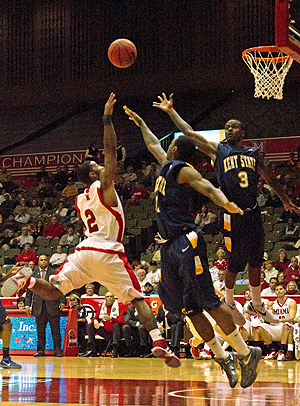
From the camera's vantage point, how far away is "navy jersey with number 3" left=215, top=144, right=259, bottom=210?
267 inches

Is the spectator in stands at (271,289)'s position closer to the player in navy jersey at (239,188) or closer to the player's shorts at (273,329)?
the player's shorts at (273,329)

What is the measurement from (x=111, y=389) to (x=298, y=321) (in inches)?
232

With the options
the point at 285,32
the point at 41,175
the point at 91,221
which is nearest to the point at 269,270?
the point at 285,32

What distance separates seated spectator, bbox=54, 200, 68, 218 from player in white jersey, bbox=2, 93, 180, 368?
12.6m

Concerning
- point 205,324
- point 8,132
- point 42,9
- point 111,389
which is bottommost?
point 111,389

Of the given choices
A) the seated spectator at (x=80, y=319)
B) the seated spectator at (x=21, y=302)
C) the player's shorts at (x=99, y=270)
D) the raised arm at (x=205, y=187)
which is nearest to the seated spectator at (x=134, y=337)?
the seated spectator at (x=80, y=319)

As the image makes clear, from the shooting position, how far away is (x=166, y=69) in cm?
1869

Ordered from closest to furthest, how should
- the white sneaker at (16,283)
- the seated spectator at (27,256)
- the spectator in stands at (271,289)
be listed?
1. the white sneaker at (16,283)
2. the spectator in stands at (271,289)
3. the seated spectator at (27,256)

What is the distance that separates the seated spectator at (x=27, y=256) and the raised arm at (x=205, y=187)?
1091 centimetres

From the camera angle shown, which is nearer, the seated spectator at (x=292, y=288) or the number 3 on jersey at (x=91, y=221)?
the number 3 on jersey at (x=91, y=221)

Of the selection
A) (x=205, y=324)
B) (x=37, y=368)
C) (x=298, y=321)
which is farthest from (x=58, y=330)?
(x=205, y=324)

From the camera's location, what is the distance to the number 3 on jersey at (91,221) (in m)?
6.70

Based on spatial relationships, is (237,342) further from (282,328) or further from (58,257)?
(58,257)

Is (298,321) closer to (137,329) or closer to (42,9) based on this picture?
(137,329)
